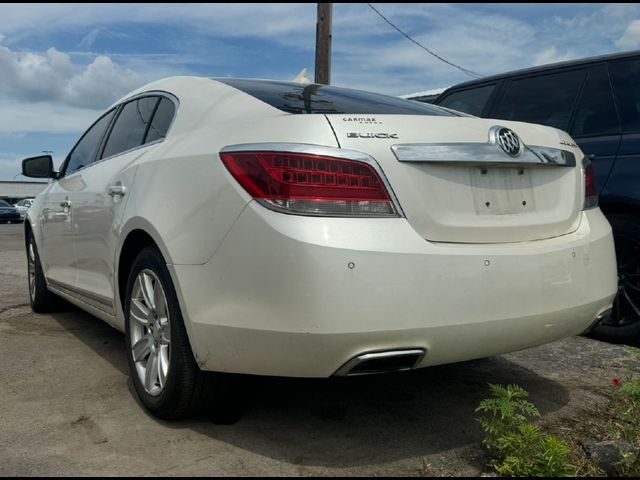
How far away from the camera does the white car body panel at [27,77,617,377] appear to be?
7.38 feet

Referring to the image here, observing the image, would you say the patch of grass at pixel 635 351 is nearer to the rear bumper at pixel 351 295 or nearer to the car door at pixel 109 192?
the rear bumper at pixel 351 295

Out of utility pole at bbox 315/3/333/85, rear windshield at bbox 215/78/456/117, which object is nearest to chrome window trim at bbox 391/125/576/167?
rear windshield at bbox 215/78/456/117

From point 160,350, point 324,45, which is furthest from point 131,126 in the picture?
point 324,45

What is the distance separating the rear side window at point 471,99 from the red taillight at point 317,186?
321 centimetres

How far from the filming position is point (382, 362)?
2.32m

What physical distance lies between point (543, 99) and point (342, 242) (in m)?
3.19

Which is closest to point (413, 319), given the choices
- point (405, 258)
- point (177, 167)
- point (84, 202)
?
point (405, 258)

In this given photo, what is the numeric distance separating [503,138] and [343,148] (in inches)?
28.9

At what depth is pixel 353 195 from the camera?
2.35m

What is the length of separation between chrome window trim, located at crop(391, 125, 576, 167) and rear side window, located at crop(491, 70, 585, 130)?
195cm

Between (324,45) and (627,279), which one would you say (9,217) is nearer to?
(324,45)

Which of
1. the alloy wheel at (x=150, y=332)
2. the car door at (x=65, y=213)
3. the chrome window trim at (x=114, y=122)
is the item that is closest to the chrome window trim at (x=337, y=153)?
the alloy wheel at (x=150, y=332)

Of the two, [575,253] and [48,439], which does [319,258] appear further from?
[48,439]

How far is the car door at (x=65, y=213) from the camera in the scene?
13.8 ft
